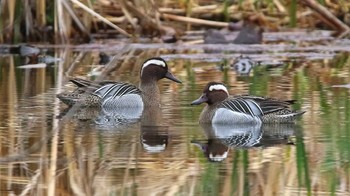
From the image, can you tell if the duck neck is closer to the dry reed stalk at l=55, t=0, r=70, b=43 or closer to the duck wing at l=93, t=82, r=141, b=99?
the duck wing at l=93, t=82, r=141, b=99

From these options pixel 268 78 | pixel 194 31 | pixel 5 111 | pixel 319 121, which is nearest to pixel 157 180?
pixel 319 121

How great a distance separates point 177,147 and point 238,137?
0.73 meters

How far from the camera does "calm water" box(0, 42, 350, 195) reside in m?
5.92

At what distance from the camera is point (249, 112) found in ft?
28.6

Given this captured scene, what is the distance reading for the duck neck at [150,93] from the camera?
10.0 m

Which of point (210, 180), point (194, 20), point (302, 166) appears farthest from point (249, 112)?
point (194, 20)

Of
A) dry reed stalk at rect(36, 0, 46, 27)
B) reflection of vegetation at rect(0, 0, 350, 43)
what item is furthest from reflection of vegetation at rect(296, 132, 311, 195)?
dry reed stalk at rect(36, 0, 46, 27)

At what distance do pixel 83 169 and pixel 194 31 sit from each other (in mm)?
11574

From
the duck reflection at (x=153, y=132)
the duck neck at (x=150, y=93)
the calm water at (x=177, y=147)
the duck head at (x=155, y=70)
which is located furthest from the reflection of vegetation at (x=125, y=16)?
the duck reflection at (x=153, y=132)

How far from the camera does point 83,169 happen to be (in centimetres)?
646

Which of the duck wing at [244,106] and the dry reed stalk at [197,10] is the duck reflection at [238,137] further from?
the dry reed stalk at [197,10]

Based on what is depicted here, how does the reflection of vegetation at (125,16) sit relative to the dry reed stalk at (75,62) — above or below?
above

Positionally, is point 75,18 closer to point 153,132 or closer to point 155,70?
point 155,70

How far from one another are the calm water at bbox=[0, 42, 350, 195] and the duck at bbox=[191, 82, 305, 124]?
118 mm
